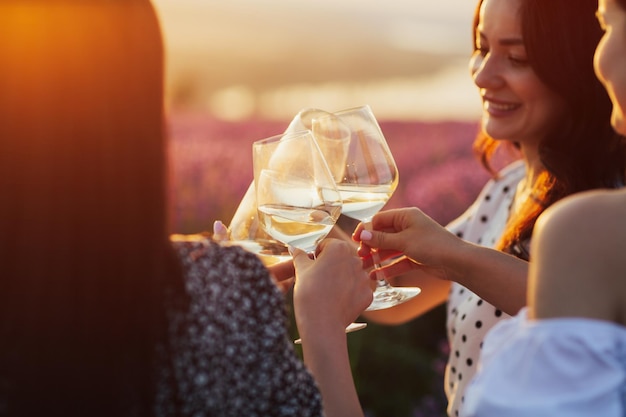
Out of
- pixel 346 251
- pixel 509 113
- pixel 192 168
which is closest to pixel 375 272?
pixel 346 251

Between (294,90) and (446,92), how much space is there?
4693 mm

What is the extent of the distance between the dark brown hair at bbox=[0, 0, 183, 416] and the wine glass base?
0.95 m

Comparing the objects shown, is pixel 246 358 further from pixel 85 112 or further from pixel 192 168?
pixel 192 168

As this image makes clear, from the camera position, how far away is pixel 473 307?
8.62 feet

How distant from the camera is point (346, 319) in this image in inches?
71.3

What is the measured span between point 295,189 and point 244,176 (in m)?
3.02

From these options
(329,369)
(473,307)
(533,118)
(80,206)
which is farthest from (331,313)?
(533,118)

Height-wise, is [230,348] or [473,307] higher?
[230,348]

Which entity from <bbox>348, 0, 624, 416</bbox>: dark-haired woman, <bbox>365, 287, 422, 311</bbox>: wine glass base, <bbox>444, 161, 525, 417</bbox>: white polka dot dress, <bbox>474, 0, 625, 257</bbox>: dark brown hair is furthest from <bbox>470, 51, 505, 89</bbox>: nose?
<bbox>365, 287, 422, 311</bbox>: wine glass base

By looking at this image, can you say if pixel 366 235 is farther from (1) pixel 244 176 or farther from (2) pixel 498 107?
(1) pixel 244 176

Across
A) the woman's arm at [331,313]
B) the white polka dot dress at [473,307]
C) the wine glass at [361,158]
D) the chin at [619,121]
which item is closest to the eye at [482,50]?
the white polka dot dress at [473,307]

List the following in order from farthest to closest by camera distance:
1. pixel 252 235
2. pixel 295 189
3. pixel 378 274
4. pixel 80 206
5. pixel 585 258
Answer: pixel 378 274
pixel 252 235
pixel 295 189
pixel 80 206
pixel 585 258

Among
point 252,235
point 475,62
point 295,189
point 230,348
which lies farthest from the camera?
point 475,62

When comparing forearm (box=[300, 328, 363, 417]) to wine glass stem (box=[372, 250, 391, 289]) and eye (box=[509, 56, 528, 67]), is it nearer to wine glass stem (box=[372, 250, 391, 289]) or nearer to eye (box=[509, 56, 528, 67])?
wine glass stem (box=[372, 250, 391, 289])
